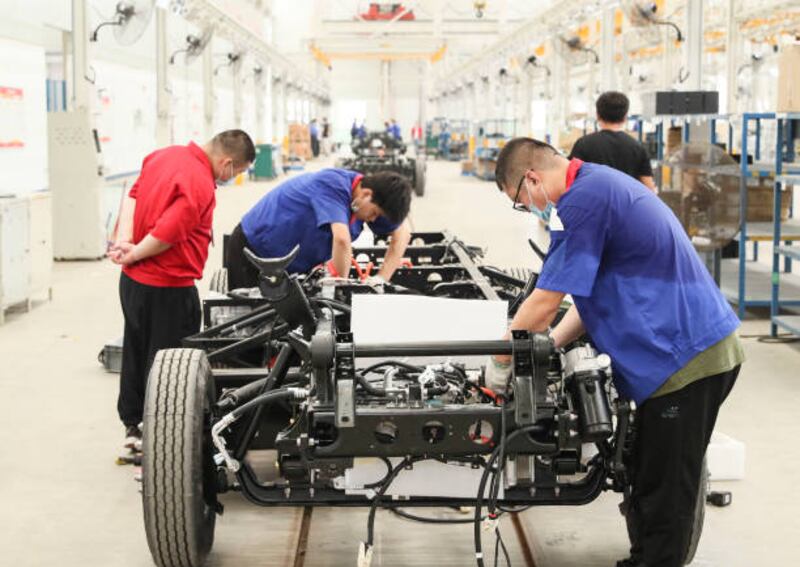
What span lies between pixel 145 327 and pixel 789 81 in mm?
5053

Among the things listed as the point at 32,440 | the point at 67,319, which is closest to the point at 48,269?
the point at 67,319

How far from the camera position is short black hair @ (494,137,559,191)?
339 cm

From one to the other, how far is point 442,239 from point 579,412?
4470 millimetres

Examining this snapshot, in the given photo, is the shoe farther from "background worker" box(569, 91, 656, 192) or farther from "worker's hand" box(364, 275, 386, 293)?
"background worker" box(569, 91, 656, 192)

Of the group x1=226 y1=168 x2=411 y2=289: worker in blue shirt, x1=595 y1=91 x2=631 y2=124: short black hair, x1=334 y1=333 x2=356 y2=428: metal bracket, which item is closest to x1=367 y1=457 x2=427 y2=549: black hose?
x1=334 y1=333 x2=356 y2=428: metal bracket

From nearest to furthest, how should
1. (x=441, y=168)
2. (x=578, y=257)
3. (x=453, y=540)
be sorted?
(x=578, y=257) < (x=453, y=540) < (x=441, y=168)

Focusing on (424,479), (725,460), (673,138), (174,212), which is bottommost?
(725,460)

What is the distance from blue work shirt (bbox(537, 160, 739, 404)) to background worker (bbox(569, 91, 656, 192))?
4180 millimetres

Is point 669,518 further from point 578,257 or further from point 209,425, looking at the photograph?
point 209,425

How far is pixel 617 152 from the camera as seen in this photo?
294 inches

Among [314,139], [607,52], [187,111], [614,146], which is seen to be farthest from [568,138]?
[314,139]

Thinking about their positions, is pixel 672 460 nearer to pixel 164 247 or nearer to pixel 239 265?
pixel 164 247

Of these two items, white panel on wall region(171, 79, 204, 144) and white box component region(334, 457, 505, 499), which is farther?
white panel on wall region(171, 79, 204, 144)

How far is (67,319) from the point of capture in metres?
9.02
